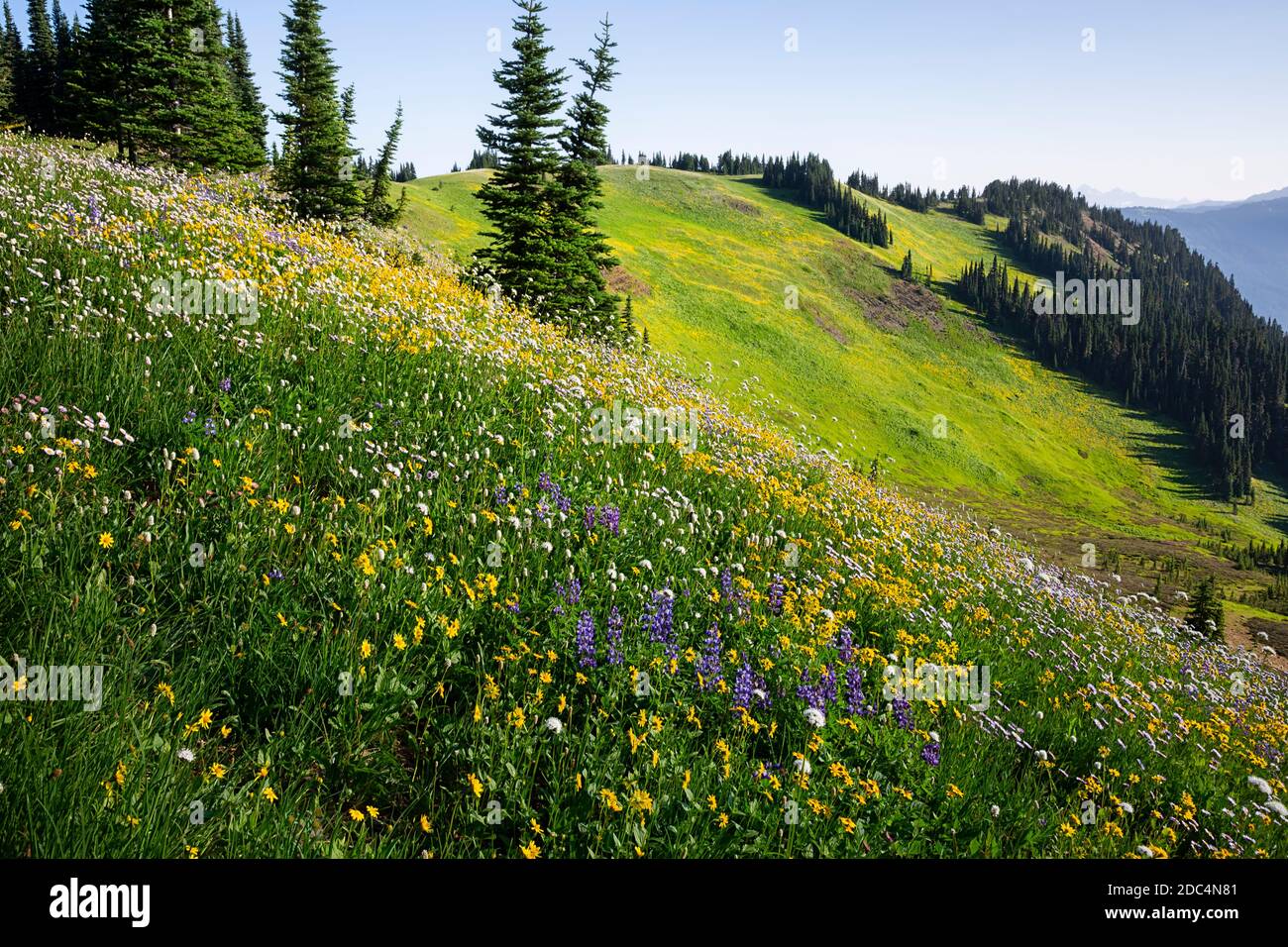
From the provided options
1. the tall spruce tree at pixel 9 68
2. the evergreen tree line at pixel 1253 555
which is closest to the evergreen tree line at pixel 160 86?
the tall spruce tree at pixel 9 68

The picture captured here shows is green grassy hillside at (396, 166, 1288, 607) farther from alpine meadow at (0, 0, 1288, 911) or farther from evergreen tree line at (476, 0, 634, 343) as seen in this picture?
alpine meadow at (0, 0, 1288, 911)

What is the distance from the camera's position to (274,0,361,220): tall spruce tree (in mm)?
32719

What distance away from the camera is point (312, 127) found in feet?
107

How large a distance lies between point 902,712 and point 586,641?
2.56 meters

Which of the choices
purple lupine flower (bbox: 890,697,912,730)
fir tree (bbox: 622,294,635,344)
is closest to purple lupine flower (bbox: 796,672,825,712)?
purple lupine flower (bbox: 890,697,912,730)

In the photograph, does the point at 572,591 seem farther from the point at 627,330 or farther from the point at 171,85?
the point at 171,85

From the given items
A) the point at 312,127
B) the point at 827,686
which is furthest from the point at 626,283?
the point at 827,686

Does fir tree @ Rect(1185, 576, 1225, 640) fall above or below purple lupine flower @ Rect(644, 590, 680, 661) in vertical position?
below

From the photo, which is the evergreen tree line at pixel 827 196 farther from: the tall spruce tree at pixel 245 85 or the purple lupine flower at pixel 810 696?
the purple lupine flower at pixel 810 696

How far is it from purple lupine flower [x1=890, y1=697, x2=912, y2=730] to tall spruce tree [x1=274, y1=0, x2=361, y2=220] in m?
34.4

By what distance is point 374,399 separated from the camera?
6629mm
